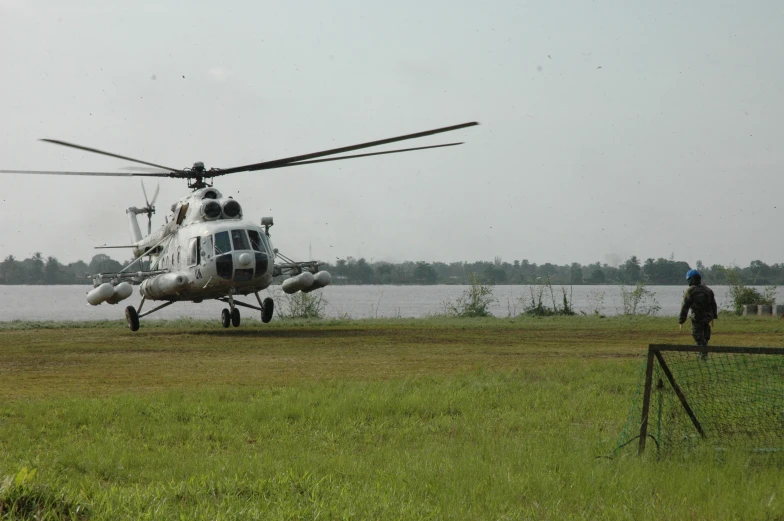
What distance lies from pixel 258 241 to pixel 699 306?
12.7 m

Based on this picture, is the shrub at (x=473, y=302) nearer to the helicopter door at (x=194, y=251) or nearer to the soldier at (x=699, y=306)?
the helicopter door at (x=194, y=251)

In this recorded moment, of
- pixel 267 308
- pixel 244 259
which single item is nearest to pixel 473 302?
pixel 267 308

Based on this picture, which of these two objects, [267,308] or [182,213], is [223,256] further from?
[267,308]

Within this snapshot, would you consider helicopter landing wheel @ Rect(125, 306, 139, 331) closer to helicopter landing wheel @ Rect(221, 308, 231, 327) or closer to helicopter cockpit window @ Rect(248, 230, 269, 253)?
helicopter landing wheel @ Rect(221, 308, 231, 327)

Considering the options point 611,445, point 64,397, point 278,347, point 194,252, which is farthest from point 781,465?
point 194,252

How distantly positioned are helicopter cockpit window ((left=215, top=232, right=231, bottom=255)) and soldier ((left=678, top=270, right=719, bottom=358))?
492 inches

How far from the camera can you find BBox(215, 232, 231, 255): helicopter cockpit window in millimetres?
22812

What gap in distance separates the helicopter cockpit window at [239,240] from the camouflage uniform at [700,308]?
40.4ft

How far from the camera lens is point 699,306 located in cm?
1423

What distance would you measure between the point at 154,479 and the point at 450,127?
10196mm

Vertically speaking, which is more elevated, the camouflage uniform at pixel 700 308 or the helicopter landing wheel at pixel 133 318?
the camouflage uniform at pixel 700 308

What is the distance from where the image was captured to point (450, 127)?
1576cm

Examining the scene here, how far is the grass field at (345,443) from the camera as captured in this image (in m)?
6.06

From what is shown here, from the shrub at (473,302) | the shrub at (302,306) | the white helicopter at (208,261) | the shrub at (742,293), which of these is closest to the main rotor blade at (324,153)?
the white helicopter at (208,261)
